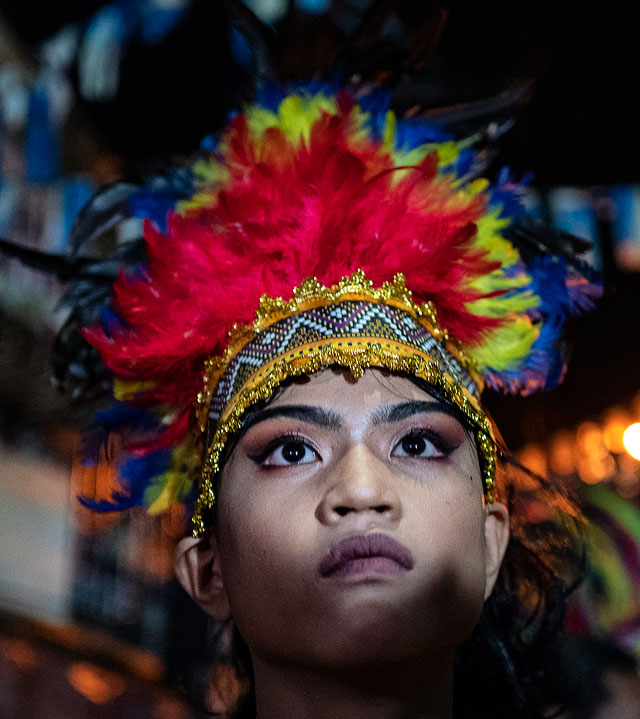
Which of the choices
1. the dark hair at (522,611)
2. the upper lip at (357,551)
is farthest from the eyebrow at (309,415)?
the dark hair at (522,611)

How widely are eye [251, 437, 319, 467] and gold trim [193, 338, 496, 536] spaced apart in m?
0.10

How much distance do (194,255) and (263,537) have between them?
713 mm

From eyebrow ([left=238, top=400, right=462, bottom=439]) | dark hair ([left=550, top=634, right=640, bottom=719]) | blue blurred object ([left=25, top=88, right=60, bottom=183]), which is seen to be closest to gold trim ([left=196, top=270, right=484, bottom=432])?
eyebrow ([left=238, top=400, right=462, bottom=439])

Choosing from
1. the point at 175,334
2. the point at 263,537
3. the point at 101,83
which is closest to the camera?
the point at 263,537

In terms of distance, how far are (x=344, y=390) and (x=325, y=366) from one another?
0.24ft

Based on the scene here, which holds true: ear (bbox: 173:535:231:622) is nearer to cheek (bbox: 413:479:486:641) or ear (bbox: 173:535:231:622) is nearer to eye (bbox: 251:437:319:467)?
eye (bbox: 251:437:319:467)

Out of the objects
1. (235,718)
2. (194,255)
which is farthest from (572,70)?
(235,718)

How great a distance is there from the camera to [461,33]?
304cm

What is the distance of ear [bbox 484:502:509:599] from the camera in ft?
5.65

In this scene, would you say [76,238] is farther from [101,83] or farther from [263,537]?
[101,83]

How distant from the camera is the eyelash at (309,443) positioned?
1546mm

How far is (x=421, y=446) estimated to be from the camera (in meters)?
1.58

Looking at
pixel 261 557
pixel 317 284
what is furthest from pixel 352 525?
pixel 317 284

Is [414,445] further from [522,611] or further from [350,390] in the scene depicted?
[522,611]
